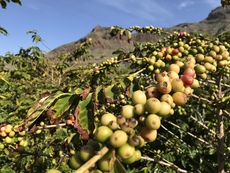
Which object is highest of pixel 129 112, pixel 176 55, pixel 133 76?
pixel 176 55

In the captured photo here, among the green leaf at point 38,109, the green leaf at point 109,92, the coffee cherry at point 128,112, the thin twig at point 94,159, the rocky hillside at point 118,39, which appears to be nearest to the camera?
the thin twig at point 94,159

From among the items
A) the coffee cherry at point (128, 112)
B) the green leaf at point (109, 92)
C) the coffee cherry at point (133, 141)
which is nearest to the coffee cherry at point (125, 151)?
the coffee cherry at point (133, 141)

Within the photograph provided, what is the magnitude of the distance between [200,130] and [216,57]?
4640 mm

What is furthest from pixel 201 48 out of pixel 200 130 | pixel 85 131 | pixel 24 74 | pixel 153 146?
pixel 24 74

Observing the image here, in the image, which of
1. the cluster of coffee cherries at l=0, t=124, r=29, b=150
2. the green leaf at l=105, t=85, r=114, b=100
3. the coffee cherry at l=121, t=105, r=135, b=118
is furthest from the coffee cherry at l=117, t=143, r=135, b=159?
the cluster of coffee cherries at l=0, t=124, r=29, b=150

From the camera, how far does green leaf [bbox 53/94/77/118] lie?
151 centimetres

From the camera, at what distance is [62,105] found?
5.04 ft

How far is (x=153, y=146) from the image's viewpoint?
579 centimetres

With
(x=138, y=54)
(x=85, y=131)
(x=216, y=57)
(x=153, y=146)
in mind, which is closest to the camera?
(x=85, y=131)

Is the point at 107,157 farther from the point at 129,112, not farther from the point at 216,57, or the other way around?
the point at 216,57

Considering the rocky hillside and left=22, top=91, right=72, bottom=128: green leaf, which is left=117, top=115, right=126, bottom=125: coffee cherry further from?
the rocky hillside

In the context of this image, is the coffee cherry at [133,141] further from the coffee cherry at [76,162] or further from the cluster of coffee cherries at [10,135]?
the cluster of coffee cherries at [10,135]

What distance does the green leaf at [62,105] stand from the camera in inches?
59.4

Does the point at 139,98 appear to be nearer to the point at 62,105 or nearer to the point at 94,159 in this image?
the point at 94,159
